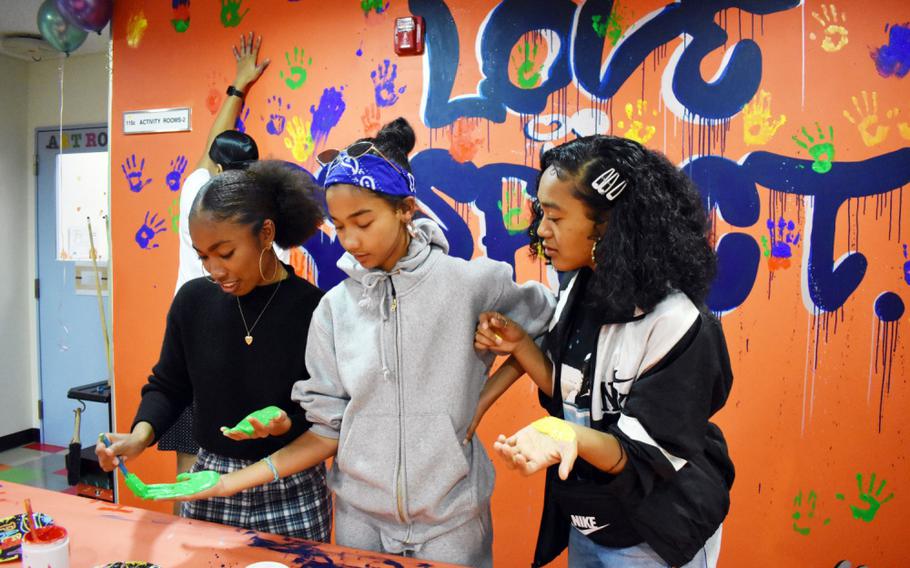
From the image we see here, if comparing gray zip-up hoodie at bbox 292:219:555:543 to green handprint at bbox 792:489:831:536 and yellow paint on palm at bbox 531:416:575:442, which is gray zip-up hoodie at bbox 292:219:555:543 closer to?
yellow paint on palm at bbox 531:416:575:442

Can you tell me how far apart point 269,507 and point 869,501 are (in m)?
1.91

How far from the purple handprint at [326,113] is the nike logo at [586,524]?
2.01 metres

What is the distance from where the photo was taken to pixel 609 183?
1.20 metres

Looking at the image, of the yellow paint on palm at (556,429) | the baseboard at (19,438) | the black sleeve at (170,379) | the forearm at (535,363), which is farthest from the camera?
the baseboard at (19,438)

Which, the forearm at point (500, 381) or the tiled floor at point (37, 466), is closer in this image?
the forearm at point (500, 381)

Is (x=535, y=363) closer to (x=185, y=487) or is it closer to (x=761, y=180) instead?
(x=185, y=487)

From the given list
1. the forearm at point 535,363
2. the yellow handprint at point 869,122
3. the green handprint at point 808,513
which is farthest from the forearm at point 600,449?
the yellow handprint at point 869,122

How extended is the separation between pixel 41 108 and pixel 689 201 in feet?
16.7

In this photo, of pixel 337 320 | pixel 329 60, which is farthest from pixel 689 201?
pixel 329 60

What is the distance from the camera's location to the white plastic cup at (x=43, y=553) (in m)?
1.19

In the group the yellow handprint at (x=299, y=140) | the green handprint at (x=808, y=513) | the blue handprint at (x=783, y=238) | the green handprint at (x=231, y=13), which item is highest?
the green handprint at (x=231, y=13)

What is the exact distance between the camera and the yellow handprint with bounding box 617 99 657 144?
7.33 feet

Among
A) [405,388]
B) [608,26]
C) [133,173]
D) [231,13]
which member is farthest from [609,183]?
[133,173]

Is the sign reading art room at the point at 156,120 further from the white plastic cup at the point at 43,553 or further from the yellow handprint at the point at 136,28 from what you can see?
the white plastic cup at the point at 43,553
